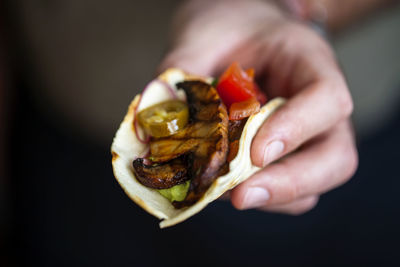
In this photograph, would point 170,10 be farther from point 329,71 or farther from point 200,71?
point 329,71

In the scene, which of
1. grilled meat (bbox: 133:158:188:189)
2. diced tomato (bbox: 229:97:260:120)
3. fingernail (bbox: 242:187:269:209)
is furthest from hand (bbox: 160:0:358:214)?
grilled meat (bbox: 133:158:188:189)

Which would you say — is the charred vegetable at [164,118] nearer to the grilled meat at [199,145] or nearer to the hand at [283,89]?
the grilled meat at [199,145]

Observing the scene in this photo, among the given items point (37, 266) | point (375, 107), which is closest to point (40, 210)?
point (37, 266)

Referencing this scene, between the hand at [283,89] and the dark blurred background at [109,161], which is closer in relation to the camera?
the hand at [283,89]

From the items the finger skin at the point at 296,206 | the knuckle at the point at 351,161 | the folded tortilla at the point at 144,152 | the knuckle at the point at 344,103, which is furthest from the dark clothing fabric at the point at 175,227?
the folded tortilla at the point at 144,152

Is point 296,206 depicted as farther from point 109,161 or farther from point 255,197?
point 109,161

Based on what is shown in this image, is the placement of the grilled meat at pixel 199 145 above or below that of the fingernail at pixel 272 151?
above
